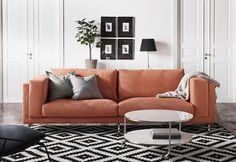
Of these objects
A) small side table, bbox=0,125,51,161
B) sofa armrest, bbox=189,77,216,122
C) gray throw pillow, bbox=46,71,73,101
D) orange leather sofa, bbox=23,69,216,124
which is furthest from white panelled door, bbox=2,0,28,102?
small side table, bbox=0,125,51,161

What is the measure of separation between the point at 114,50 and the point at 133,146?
359 cm

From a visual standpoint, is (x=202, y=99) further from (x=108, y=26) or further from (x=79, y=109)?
(x=108, y=26)

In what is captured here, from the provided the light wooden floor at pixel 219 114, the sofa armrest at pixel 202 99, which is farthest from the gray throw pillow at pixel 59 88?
the sofa armrest at pixel 202 99

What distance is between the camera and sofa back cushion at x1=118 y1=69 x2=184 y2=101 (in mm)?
5430

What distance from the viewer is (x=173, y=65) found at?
759 cm

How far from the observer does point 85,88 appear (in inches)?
202

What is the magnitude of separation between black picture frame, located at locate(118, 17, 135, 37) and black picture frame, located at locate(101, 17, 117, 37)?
4.4 inches

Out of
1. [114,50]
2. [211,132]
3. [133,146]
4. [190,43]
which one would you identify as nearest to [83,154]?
[133,146]

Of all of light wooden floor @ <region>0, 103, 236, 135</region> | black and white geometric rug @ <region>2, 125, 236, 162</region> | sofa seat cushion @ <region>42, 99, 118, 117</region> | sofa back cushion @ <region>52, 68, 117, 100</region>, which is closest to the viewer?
black and white geometric rug @ <region>2, 125, 236, 162</region>

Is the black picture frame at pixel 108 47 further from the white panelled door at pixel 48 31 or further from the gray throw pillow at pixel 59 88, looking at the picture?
the gray throw pillow at pixel 59 88

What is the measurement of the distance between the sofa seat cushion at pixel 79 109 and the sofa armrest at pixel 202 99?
0.96m

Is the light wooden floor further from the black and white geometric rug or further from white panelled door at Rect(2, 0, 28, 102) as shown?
the black and white geometric rug

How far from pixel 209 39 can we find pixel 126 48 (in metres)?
1.57

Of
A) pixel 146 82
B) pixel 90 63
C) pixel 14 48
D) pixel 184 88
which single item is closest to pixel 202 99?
pixel 184 88
